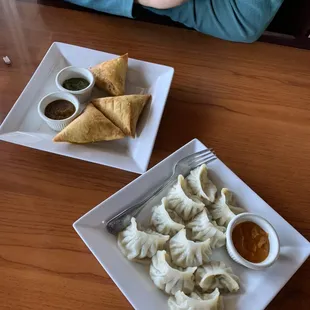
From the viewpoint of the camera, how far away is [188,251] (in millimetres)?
771

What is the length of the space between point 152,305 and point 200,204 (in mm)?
202

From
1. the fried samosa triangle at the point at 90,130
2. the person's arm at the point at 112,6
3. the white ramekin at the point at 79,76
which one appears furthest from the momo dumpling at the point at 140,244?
the person's arm at the point at 112,6

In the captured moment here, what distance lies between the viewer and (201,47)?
1.17 meters

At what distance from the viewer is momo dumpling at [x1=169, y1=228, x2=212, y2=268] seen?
2.53 feet

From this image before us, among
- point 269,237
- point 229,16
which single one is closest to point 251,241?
point 269,237

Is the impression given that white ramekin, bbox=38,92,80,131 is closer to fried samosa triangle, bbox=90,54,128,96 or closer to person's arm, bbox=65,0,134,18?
fried samosa triangle, bbox=90,54,128,96

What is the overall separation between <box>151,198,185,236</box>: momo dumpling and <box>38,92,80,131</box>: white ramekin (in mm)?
273

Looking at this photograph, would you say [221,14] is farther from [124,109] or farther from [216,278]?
[216,278]

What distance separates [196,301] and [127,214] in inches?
8.0

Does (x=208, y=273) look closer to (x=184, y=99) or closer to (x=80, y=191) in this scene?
(x=80, y=191)

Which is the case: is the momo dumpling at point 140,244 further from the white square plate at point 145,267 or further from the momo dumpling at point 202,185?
the momo dumpling at point 202,185

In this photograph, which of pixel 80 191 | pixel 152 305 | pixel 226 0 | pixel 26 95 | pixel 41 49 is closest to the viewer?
pixel 152 305

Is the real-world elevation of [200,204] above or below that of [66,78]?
below

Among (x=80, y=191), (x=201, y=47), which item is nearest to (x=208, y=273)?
(x=80, y=191)
